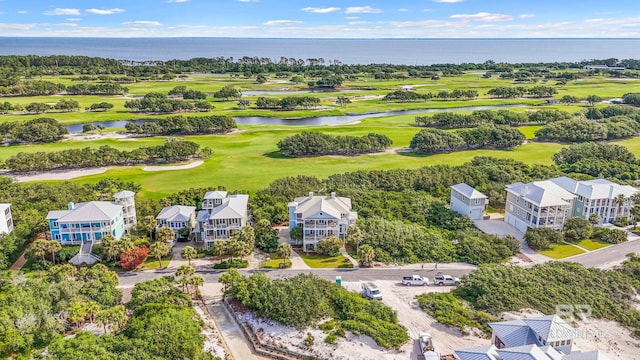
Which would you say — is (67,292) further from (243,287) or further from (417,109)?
(417,109)

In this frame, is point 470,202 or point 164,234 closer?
point 164,234

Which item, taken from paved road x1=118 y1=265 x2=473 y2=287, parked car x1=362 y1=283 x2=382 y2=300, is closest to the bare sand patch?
paved road x1=118 y1=265 x2=473 y2=287

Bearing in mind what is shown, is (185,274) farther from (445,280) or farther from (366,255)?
(445,280)

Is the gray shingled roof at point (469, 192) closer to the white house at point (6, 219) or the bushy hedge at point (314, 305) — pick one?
the bushy hedge at point (314, 305)

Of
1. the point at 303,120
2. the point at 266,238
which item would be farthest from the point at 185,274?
the point at 303,120

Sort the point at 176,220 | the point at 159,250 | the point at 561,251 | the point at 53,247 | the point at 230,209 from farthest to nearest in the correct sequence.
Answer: the point at 176,220 < the point at 230,209 < the point at 561,251 < the point at 53,247 < the point at 159,250

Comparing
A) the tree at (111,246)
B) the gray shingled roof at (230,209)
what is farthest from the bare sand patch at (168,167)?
the tree at (111,246)

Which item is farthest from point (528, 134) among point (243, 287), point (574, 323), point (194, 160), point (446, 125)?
point (243, 287)
